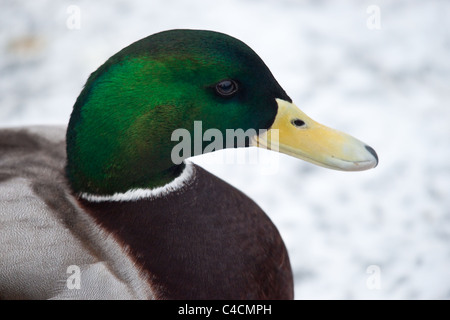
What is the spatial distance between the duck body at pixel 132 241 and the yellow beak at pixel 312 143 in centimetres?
20

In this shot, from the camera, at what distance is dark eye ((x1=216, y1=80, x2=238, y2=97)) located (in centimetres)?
125

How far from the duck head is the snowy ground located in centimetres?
67

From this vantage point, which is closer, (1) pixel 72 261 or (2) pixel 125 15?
(1) pixel 72 261

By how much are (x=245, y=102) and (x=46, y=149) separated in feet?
1.69

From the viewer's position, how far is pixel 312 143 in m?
1.31

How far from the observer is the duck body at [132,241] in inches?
47.7

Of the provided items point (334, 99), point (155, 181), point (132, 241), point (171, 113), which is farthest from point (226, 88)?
point (334, 99)

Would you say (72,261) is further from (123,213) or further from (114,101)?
(114,101)

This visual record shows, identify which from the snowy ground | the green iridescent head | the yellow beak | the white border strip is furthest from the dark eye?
the snowy ground

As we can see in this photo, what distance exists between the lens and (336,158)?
129 centimetres

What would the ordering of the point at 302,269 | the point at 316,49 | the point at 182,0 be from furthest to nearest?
the point at 182,0
the point at 316,49
the point at 302,269

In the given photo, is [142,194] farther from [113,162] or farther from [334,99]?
[334,99]
